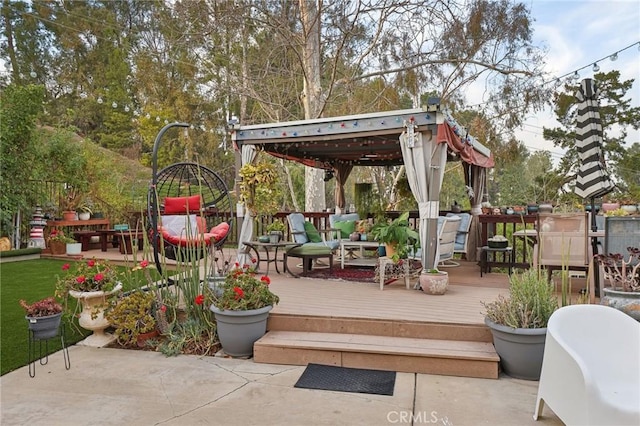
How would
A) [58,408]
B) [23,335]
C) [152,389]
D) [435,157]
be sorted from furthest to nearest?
1. [435,157]
2. [23,335]
3. [152,389]
4. [58,408]

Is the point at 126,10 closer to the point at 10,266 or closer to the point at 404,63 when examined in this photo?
the point at 404,63

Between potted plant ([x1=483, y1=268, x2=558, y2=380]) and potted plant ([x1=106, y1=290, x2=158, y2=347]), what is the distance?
2.85m

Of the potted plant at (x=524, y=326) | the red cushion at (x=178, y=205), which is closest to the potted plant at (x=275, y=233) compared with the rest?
the red cushion at (x=178, y=205)

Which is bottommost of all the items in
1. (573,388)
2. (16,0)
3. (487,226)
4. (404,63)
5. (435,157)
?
(573,388)

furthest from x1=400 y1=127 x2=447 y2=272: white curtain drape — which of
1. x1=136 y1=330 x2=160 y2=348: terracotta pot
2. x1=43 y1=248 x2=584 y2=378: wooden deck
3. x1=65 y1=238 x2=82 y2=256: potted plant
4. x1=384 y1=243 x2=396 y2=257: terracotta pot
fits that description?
x1=65 y1=238 x2=82 y2=256: potted plant

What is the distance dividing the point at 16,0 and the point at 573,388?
25076 millimetres

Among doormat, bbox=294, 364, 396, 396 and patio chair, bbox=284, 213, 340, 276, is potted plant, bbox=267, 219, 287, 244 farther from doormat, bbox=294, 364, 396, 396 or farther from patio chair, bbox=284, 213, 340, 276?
doormat, bbox=294, 364, 396, 396

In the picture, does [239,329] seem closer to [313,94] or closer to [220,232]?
[220,232]

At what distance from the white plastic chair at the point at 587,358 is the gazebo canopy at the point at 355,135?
301 centimetres

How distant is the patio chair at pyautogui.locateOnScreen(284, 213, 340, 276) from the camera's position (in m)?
5.93

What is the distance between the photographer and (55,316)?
326 cm

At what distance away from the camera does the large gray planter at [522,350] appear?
3.07 metres

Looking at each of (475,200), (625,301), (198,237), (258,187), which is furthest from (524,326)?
(475,200)

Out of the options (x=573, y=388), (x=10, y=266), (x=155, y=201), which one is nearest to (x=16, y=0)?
(x=10, y=266)
